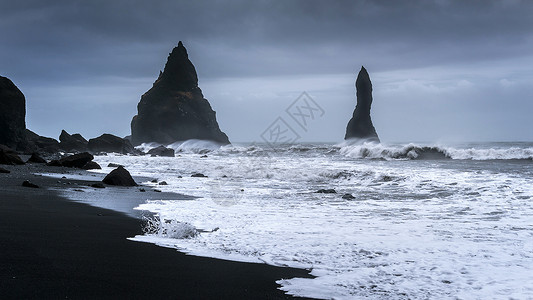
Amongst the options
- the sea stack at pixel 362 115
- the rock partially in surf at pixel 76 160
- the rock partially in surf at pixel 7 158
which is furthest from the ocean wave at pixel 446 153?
the sea stack at pixel 362 115

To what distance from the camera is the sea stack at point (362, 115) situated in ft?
287

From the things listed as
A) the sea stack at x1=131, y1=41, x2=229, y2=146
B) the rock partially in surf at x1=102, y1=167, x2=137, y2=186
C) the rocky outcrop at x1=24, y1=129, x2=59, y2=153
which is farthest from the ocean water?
the sea stack at x1=131, y1=41, x2=229, y2=146

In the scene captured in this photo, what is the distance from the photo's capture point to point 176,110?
10912 centimetres

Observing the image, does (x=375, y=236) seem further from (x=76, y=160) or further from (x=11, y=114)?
(x=11, y=114)

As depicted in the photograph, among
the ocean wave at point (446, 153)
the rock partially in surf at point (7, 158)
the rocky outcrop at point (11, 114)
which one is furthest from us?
the rocky outcrop at point (11, 114)

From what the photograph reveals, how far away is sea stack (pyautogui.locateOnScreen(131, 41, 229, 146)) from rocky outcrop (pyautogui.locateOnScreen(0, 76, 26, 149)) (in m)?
58.6

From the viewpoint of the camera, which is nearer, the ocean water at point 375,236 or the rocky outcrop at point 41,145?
the ocean water at point 375,236

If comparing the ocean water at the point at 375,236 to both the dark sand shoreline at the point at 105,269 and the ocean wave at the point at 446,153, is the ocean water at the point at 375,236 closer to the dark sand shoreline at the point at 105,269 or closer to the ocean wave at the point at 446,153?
the dark sand shoreline at the point at 105,269

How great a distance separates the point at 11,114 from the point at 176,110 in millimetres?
66216

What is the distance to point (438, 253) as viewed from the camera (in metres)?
5.50

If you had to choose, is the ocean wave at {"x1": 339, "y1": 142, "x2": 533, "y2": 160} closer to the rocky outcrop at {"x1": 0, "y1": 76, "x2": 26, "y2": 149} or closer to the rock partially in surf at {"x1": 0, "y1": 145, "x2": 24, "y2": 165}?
the rock partially in surf at {"x1": 0, "y1": 145, "x2": 24, "y2": 165}

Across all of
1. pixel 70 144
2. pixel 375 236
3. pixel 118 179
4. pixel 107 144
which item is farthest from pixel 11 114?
pixel 375 236

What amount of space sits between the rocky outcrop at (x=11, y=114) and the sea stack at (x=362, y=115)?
59.8 m

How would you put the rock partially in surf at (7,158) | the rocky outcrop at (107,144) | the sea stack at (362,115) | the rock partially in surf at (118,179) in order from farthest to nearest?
the sea stack at (362,115) → the rocky outcrop at (107,144) → the rock partially in surf at (7,158) → the rock partially in surf at (118,179)
